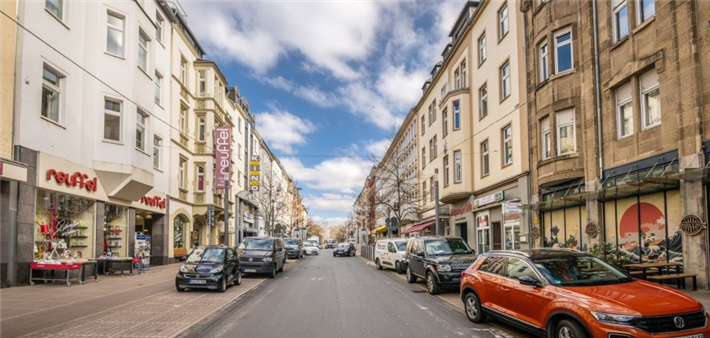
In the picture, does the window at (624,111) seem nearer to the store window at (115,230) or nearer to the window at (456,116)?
the window at (456,116)

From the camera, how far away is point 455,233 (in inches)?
1226

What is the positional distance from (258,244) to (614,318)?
1766 cm

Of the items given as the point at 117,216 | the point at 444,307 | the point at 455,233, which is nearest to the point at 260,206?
the point at 455,233

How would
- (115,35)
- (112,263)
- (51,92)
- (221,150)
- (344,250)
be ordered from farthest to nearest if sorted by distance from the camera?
1. (344,250)
2. (221,150)
3. (115,35)
4. (112,263)
5. (51,92)

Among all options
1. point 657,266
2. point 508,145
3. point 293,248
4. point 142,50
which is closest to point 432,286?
point 657,266

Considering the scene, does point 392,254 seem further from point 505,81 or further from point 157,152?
point 157,152

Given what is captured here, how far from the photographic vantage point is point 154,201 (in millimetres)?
25906

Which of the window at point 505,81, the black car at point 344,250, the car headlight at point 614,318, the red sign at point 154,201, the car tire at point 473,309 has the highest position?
the window at point 505,81

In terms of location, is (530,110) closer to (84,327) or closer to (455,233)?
(455,233)

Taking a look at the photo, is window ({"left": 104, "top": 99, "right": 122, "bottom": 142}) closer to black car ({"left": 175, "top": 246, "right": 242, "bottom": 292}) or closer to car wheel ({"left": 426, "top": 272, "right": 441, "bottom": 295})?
black car ({"left": 175, "top": 246, "right": 242, "bottom": 292})

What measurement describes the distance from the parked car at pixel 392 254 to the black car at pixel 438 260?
16.5 ft

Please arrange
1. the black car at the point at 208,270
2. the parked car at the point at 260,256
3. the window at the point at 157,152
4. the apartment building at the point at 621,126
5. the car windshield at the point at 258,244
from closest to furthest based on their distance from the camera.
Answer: the apartment building at the point at 621,126
the black car at the point at 208,270
the parked car at the point at 260,256
the car windshield at the point at 258,244
the window at the point at 157,152

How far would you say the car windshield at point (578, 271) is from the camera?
729 centimetres

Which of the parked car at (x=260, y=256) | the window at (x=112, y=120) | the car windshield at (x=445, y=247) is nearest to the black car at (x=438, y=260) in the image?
the car windshield at (x=445, y=247)
